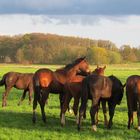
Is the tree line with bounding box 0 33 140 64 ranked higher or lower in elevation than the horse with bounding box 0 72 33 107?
higher

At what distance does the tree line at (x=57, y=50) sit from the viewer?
11544cm

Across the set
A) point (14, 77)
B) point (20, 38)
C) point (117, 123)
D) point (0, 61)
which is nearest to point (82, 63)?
point (117, 123)

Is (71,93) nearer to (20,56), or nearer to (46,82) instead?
(46,82)

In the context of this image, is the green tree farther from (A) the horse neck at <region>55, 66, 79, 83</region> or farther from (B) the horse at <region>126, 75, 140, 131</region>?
(B) the horse at <region>126, 75, 140, 131</region>

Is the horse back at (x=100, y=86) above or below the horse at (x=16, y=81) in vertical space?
above

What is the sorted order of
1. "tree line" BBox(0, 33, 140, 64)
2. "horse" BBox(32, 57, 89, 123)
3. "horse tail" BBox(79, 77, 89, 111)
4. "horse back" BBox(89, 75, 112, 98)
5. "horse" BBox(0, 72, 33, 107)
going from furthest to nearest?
"tree line" BBox(0, 33, 140, 64), "horse" BBox(0, 72, 33, 107), "horse" BBox(32, 57, 89, 123), "horse tail" BBox(79, 77, 89, 111), "horse back" BBox(89, 75, 112, 98)

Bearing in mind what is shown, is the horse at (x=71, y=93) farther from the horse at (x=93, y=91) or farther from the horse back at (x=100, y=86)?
the horse back at (x=100, y=86)

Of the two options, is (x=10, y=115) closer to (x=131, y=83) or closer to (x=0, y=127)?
(x=0, y=127)

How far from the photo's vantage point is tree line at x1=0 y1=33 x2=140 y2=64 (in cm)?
11544

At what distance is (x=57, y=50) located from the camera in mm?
122500

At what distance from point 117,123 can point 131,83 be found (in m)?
2.31

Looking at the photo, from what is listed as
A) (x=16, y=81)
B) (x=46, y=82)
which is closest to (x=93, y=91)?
(x=46, y=82)

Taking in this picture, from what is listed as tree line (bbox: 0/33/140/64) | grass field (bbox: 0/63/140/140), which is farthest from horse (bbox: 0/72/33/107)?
tree line (bbox: 0/33/140/64)

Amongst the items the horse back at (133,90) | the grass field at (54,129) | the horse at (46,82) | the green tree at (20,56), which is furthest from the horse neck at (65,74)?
the green tree at (20,56)
